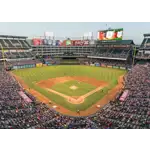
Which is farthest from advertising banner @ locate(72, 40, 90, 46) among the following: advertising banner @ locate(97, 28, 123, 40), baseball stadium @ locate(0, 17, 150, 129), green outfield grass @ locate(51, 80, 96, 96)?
green outfield grass @ locate(51, 80, 96, 96)

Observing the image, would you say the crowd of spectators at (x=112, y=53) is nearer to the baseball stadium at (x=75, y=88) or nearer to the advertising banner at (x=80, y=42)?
the baseball stadium at (x=75, y=88)

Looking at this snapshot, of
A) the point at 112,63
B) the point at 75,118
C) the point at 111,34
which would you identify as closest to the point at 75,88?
the point at 75,118

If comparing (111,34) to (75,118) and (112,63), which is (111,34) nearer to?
(112,63)

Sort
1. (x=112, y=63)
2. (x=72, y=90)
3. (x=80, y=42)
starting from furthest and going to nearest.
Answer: (x=80, y=42) → (x=112, y=63) → (x=72, y=90)

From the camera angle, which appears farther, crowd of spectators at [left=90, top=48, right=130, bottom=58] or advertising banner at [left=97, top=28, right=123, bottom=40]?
crowd of spectators at [left=90, top=48, right=130, bottom=58]

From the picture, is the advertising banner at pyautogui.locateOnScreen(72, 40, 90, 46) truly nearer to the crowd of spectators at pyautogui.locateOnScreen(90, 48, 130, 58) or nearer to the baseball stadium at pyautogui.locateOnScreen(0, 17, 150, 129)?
the baseball stadium at pyautogui.locateOnScreen(0, 17, 150, 129)

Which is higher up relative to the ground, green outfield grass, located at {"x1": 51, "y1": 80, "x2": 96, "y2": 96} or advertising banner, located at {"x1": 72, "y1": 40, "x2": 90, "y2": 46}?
advertising banner, located at {"x1": 72, "y1": 40, "x2": 90, "y2": 46}

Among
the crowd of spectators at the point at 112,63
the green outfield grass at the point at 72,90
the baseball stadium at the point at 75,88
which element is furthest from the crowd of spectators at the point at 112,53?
the green outfield grass at the point at 72,90

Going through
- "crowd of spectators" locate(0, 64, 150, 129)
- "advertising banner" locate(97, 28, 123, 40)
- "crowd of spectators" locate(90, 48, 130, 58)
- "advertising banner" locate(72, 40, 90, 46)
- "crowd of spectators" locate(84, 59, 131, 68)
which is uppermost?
"advertising banner" locate(97, 28, 123, 40)
